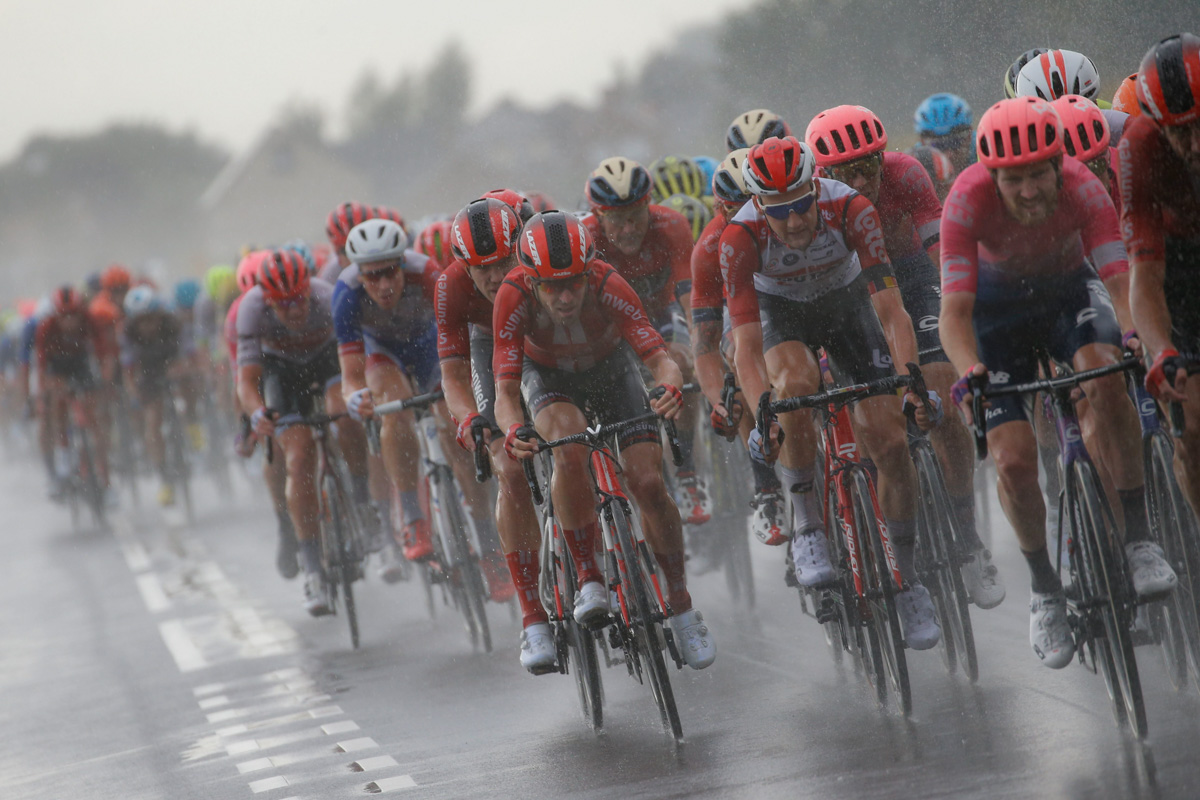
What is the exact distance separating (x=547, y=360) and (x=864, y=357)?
56.2 inches

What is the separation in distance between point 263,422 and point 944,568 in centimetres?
474

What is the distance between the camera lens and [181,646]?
415 inches

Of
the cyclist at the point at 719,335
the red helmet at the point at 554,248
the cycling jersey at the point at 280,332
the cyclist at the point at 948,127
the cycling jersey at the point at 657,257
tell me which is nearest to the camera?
the red helmet at the point at 554,248

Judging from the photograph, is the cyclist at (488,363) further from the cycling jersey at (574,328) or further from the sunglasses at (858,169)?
the sunglasses at (858,169)

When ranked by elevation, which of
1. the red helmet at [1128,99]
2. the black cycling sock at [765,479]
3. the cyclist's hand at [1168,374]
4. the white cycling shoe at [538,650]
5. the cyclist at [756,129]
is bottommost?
the white cycling shoe at [538,650]

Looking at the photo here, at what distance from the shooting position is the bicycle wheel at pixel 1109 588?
5.30 metres

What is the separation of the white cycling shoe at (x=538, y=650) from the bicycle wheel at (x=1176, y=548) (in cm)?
256

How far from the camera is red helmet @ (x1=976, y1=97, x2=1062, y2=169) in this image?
5.41m

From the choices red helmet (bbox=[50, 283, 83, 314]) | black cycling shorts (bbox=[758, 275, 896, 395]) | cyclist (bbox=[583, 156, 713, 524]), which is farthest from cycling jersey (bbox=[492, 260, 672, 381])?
red helmet (bbox=[50, 283, 83, 314])

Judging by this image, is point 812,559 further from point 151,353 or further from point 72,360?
point 72,360

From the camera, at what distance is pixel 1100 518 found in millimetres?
5352

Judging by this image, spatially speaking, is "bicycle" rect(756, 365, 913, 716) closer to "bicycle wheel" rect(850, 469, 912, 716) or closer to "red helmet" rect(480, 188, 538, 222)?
"bicycle wheel" rect(850, 469, 912, 716)

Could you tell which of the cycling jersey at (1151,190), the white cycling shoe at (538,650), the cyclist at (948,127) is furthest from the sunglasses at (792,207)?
the cyclist at (948,127)

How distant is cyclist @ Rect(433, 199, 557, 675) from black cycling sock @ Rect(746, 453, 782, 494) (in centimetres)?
130
